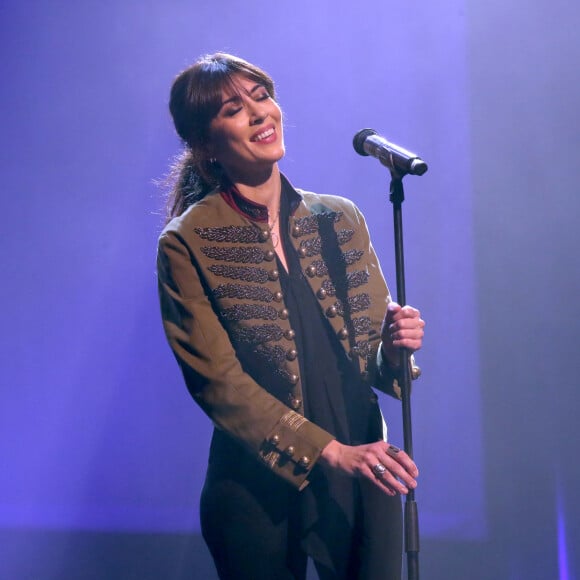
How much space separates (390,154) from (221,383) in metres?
0.48

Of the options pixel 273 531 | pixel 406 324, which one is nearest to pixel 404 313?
pixel 406 324

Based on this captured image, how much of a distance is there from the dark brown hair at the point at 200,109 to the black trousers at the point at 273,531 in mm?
559

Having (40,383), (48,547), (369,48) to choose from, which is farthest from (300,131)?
(48,547)

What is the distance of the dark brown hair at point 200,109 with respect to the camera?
1.65 m

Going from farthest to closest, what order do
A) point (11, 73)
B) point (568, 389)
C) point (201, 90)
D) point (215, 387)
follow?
point (11, 73)
point (568, 389)
point (201, 90)
point (215, 387)

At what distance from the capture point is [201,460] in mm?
2461

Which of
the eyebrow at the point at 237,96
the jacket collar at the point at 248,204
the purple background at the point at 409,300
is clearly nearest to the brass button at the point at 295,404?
the jacket collar at the point at 248,204

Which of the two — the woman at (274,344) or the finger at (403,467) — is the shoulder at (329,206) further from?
the finger at (403,467)

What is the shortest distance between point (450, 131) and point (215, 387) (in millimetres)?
1298

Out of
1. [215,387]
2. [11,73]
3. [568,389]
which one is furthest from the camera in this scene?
[11,73]

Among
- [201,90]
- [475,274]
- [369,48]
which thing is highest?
[369,48]

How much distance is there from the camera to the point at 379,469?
52.8 inches

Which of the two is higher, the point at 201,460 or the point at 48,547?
the point at 201,460

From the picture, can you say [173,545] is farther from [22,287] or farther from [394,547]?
[394,547]
